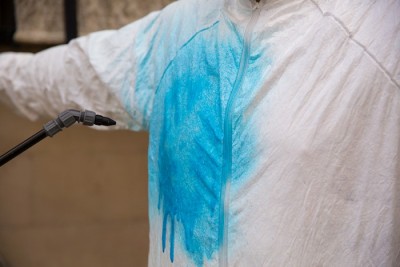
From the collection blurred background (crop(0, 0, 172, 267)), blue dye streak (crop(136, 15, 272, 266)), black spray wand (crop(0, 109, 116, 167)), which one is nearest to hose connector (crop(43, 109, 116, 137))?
black spray wand (crop(0, 109, 116, 167))

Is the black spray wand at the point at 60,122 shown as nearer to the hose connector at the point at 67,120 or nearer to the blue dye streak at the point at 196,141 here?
the hose connector at the point at 67,120

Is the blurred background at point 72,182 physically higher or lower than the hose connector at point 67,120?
lower

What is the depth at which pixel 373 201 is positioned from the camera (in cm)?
123

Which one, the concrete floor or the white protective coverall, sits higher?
the white protective coverall

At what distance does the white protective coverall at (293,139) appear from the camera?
121 centimetres

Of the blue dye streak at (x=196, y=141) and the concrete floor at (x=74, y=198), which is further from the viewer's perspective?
the concrete floor at (x=74, y=198)

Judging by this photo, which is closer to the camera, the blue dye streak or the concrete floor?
the blue dye streak

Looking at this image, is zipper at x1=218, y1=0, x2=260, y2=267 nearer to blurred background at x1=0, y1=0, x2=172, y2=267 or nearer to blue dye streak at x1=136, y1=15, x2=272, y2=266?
blue dye streak at x1=136, y1=15, x2=272, y2=266

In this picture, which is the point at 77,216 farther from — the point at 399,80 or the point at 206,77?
the point at 399,80

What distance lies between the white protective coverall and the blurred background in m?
1.03

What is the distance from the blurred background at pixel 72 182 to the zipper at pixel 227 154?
3.66 feet

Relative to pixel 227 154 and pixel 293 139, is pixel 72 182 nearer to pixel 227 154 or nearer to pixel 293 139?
pixel 227 154

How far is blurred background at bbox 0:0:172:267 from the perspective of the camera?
91.2 inches

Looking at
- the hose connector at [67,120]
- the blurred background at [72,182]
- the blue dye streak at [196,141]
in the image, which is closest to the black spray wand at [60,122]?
the hose connector at [67,120]
